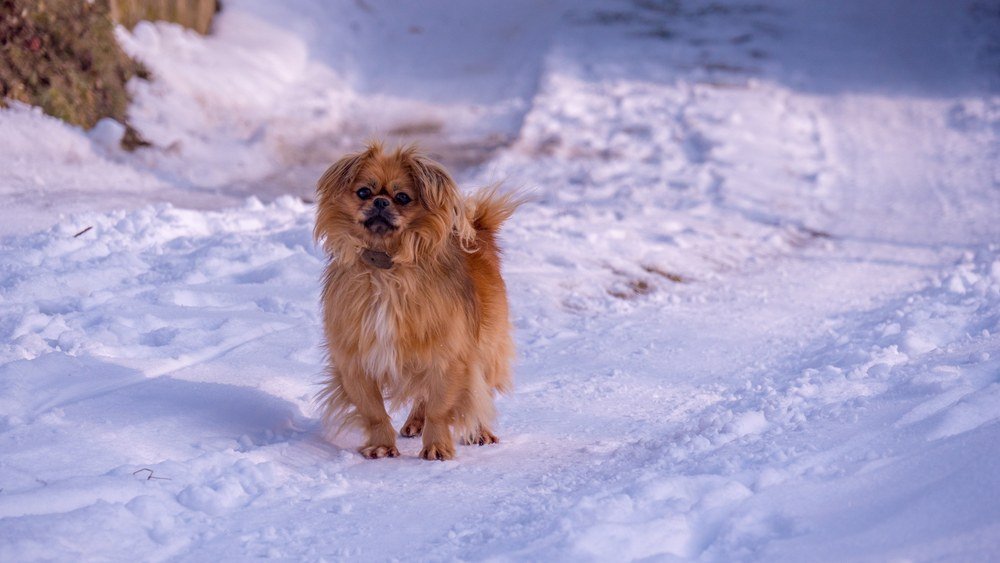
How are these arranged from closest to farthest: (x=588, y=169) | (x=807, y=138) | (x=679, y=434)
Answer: (x=679, y=434) < (x=588, y=169) < (x=807, y=138)

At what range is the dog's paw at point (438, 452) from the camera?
4.39m

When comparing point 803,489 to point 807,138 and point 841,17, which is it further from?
point 841,17

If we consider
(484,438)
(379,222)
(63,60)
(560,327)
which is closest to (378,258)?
(379,222)

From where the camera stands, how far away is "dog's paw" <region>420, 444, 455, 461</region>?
439cm

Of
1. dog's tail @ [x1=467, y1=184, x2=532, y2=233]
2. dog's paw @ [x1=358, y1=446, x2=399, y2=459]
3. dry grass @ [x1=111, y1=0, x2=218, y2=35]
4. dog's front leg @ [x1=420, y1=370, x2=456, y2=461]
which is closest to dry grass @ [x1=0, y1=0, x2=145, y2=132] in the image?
dry grass @ [x1=111, y1=0, x2=218, y2=35]

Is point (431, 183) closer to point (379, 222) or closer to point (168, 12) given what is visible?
point (379, 222)

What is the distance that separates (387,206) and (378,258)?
0.22 metres

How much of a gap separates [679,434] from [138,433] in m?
2.22

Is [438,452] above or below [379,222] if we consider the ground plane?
below

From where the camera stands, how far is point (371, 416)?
4391 mm

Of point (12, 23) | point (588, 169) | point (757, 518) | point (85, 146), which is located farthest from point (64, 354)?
point (588, 169)

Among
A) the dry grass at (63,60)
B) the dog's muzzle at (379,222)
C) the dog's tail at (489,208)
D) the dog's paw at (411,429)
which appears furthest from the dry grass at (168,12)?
the dog's muzzle at (379,222)

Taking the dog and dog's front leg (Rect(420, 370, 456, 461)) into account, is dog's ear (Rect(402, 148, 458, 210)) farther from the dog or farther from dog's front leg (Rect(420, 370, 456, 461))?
dog's front leg (Rect(420, 370, 456, 461))

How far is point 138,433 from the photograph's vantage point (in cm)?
397
